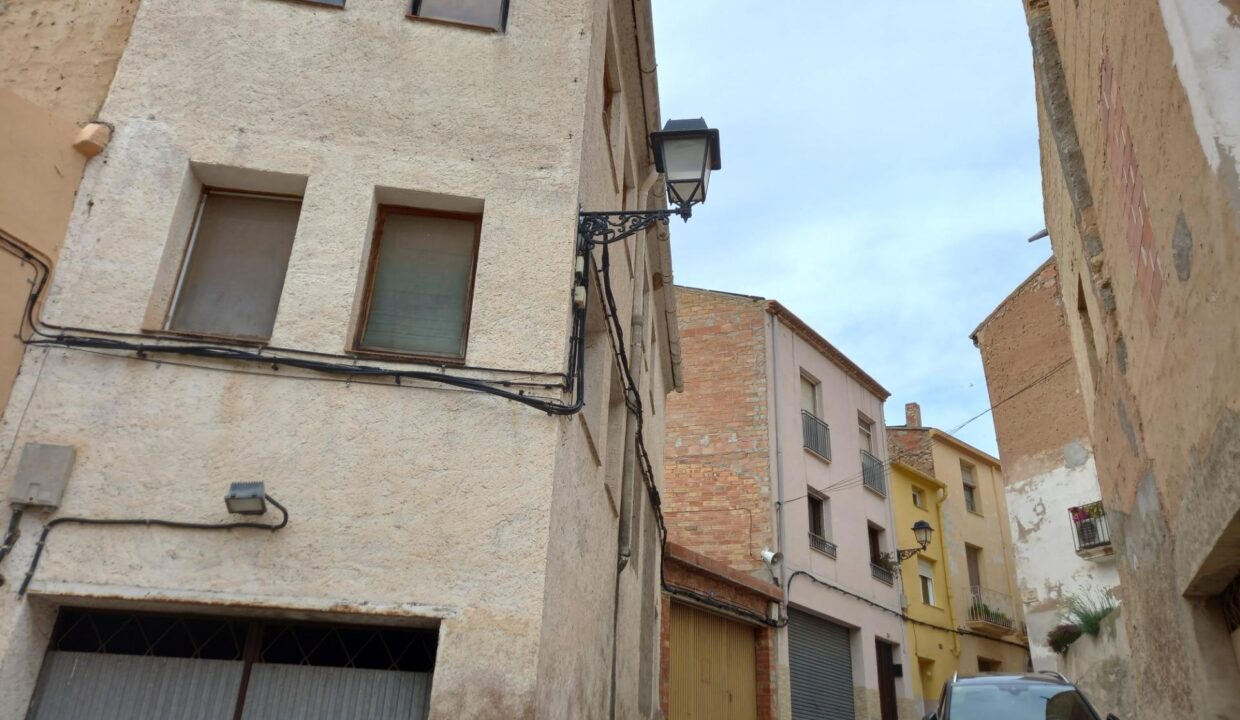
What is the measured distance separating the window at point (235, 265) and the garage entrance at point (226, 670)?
172cm

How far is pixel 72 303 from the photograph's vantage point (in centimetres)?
532

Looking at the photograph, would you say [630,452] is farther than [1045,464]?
No

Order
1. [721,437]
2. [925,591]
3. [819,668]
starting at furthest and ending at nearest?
[925,591] → [721,437] → [819,668]

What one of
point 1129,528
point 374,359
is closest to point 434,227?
point 374,359

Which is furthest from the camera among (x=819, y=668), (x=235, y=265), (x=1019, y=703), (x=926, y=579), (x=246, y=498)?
(x=926, y=579)

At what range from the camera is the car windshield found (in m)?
7.07

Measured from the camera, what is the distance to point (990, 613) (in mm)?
25328

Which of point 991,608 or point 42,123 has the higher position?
point 991,608

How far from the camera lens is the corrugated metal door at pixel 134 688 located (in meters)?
4.75

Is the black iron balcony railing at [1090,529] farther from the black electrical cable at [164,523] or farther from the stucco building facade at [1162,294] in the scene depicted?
the black electrical cable at [164,523]

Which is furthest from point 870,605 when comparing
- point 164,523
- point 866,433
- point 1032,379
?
point 164,523

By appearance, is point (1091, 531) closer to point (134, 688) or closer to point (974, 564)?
point (974, 564)

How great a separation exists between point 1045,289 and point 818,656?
9866 mm

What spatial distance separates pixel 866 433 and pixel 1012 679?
594 inches
